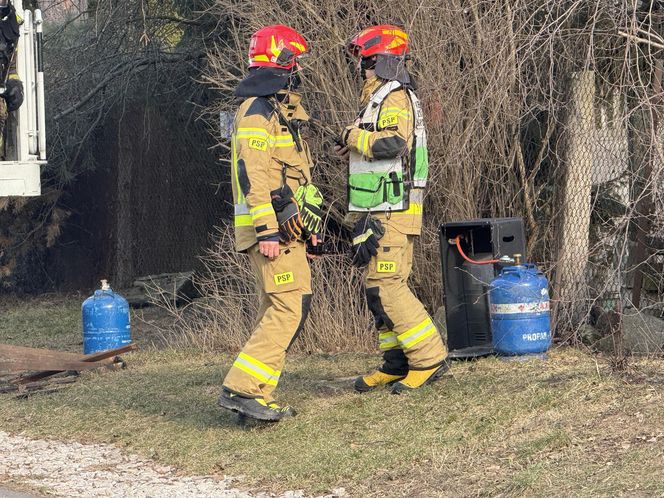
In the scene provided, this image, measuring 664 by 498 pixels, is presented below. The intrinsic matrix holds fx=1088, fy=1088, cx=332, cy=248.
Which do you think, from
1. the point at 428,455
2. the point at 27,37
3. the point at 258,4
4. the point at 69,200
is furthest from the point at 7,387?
the point at 69,200

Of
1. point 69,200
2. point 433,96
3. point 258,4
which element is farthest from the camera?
point 69,200

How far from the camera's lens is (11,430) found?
761cm

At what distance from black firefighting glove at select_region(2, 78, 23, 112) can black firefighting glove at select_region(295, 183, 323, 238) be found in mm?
3304

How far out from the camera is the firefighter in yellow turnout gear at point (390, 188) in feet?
22.9

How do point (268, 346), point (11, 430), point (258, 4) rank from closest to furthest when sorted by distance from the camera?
point (268, 346) < point (11, 430) < point (258, 4)

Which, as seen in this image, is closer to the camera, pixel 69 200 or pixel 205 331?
pixel 205 331

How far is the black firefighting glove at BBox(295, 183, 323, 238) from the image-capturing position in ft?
22.3

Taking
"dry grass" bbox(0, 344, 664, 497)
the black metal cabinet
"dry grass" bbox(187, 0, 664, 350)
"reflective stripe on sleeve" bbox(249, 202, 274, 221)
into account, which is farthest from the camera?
"dry grass" bbox(187, 0, 664, 350)

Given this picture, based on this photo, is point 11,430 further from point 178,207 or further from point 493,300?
point 178,207

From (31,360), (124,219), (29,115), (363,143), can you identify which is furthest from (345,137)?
(124,219)

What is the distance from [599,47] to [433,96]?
64.2 inches

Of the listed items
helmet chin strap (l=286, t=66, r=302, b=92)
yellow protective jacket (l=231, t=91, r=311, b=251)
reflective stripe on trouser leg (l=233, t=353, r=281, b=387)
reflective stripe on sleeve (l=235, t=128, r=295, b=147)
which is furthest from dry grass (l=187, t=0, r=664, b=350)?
reflective stripe on trouser leg (l=233, t=353, r=281, b=387)

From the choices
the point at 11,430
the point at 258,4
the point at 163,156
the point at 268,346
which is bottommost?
the point at 11,430

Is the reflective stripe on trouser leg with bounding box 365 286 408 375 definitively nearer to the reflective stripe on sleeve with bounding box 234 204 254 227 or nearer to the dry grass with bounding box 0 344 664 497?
the dry grass with bounding box 0 344 664 497
